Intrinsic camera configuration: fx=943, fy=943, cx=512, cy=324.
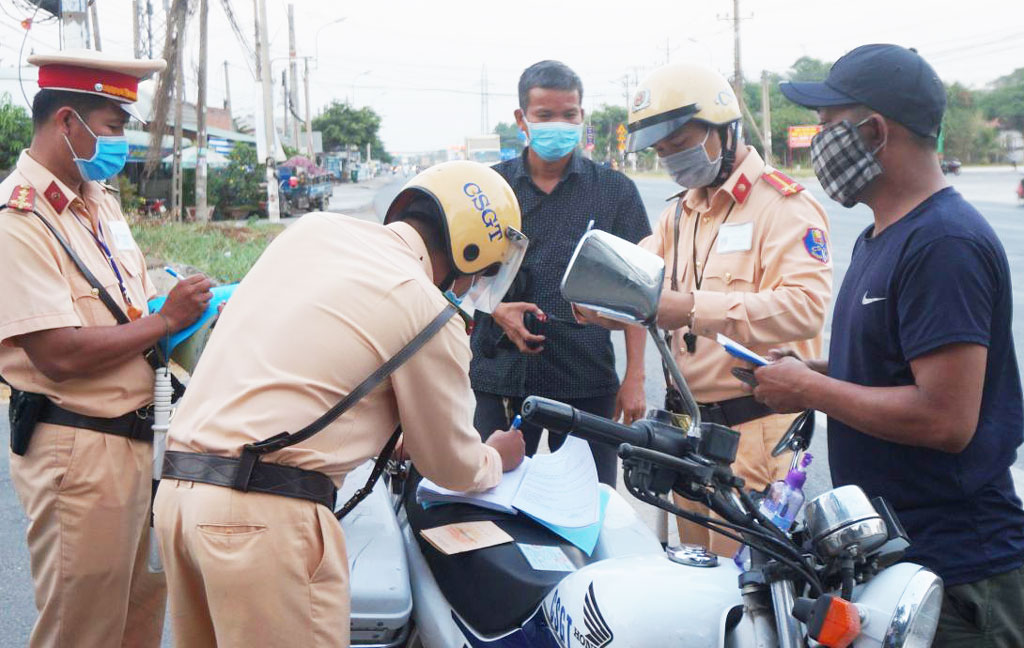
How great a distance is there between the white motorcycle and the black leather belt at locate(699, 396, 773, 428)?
0.74 meters

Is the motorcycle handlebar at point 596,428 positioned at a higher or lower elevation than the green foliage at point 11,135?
lower

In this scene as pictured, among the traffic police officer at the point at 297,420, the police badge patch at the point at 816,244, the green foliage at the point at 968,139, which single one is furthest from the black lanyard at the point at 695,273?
the green foliage at the point at 968,139

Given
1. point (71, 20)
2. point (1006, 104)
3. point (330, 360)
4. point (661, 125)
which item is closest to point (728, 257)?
point (661, 125)

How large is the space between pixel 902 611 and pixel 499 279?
1.29 m

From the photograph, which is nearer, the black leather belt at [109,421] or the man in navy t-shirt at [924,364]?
the man in navy t-shirt at [924,364]

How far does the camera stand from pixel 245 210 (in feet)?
87.9

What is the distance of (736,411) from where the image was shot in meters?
2.75

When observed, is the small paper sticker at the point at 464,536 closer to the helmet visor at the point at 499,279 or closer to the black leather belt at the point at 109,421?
the helmet visor at the point at 499,279

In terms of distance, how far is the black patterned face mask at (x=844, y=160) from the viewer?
6.32ft

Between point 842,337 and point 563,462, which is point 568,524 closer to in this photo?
point 563,462

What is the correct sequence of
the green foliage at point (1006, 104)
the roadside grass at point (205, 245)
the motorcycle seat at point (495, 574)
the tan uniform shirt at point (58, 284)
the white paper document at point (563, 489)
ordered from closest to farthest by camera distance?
the motorcycle seat at point (495, 574), the white paper document at point (563, 489), the tan uniform shirt at point (58, 284), the roadside grass at point (205, 245), the green foliage at point (1006, 104)

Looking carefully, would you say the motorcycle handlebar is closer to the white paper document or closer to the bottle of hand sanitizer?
the bottle of hand sanitizer

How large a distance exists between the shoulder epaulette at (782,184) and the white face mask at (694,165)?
0.15 m

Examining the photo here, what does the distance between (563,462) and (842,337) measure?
788mm
